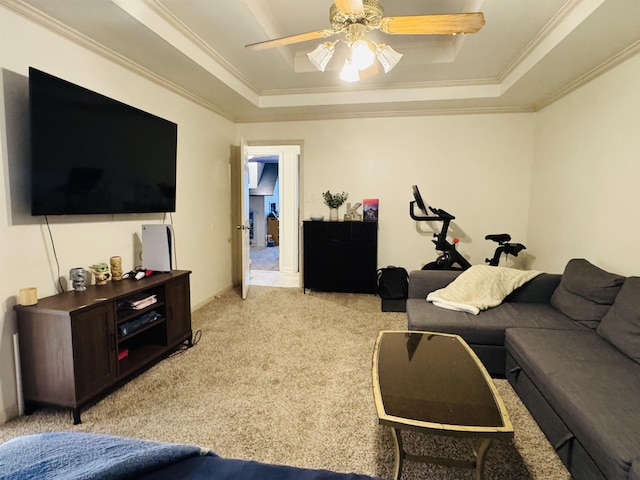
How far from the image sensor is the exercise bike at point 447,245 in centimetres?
406

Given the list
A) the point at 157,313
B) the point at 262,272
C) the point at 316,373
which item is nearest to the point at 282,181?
the point at 262,272

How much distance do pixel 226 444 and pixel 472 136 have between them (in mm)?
4487

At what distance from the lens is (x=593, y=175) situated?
309 cm

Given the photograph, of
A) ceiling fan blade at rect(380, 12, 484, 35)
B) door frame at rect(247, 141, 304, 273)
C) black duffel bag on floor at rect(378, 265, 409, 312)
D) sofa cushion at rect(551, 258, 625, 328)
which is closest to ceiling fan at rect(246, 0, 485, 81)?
ceiling fan blade at rect(380, 12, 484, 35)

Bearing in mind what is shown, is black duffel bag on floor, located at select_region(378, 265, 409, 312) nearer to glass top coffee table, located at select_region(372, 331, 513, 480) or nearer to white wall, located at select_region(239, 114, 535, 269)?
white wall, located at select_region(239, 114, 535, 269)

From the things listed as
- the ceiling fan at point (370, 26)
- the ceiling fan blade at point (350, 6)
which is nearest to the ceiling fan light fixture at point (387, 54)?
the ceiling fan at point (370, 26)

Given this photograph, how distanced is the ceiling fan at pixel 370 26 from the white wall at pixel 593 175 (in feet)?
6.01

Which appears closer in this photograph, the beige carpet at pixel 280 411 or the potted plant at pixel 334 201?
the beige carpet at pixel 280 411

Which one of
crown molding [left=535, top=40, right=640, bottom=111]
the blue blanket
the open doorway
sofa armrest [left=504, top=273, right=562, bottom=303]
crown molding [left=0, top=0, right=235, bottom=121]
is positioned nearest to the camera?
the blue blanket

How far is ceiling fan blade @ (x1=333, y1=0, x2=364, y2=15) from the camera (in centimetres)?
172

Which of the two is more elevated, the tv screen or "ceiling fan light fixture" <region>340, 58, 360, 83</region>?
"ceiling fan light fixture" <region>340, 58, 360, 83</region>

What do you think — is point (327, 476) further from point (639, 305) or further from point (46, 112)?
point (46, 112)

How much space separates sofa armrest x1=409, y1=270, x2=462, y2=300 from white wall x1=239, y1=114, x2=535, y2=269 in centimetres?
161

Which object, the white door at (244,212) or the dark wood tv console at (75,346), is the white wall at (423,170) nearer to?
the white door at (244,212)
